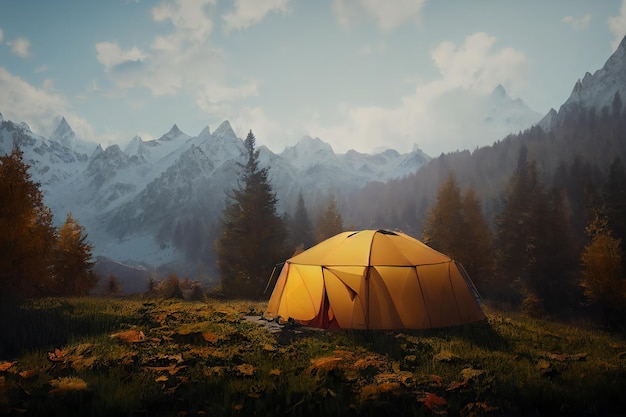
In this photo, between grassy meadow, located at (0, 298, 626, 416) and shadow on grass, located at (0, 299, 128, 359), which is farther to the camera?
shadow on grass, located at (0, 299, 128, 359)

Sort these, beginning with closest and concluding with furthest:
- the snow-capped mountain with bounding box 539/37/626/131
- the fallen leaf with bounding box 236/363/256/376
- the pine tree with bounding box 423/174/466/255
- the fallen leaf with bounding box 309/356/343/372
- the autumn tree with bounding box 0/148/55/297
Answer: the fallen leaf with bounding box 236/363/256/376 < the fallen leaf with bounding box 309/356/343/372 < the autumn tree with bounding box 0/148/55/297 < the pine tree with bounding box 423/174/466/255 < the snow-capped mountain with bounding box 539/37/626/131

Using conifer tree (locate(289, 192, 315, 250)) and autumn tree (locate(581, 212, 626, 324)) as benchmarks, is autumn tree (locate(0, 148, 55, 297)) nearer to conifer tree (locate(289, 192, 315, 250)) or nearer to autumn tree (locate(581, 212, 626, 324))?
conifer tree (locate(289, 192, 315, 250))

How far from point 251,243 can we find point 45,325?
63.6 ft

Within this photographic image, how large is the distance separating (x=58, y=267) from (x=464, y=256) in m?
35.3

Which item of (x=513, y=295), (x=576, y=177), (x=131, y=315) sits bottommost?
(x=513, y=295)

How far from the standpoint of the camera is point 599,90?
7495 inches

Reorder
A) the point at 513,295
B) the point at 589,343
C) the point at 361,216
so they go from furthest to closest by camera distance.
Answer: the point at 361,216 < the point at 513,295 < the point at 589,343

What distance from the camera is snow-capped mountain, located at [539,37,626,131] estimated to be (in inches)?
7175

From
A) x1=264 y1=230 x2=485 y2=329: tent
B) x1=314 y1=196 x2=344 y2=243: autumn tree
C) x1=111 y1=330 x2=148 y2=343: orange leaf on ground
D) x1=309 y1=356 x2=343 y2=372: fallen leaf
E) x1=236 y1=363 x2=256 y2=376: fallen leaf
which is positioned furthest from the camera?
x1=314 y1=196 x2=344 y2=243: autumn tree

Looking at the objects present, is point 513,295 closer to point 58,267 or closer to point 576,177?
point 58,267

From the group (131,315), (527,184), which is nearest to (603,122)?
(527,184)

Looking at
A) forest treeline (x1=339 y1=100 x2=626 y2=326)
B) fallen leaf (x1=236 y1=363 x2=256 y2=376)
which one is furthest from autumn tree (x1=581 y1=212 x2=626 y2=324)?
fallen leaf (x1=236 y1=363 x2=256 y2=376)

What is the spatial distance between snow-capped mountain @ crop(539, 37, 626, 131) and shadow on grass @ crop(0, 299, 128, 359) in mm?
217143

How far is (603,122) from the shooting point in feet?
525
